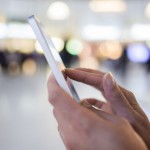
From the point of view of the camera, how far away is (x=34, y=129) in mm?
3264

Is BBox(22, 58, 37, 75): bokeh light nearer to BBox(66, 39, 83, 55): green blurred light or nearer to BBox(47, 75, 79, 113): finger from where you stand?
BBox(66, 39, 83, 55): green blurred light

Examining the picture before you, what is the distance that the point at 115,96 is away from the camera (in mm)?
491

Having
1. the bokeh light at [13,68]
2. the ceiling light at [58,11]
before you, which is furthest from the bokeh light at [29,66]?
the ceiling light at [58,11]

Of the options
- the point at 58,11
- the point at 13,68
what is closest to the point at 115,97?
the point at 58,11

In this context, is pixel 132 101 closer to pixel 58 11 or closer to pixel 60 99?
pixel 60 99

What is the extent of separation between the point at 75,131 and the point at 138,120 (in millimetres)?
135

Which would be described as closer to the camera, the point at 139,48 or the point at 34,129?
the point at 34,129

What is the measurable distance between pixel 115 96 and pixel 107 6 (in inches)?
395

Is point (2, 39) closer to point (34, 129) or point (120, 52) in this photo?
point (120, 52)

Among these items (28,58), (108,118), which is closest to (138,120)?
(108,118)

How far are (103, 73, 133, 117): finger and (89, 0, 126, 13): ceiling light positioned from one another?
9568mm

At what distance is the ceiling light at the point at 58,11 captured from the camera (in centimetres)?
1084

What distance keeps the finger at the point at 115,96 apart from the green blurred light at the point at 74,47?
11716 millimetres

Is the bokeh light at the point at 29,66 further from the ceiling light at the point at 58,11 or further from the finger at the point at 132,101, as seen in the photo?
the finger at the point at 132,101
